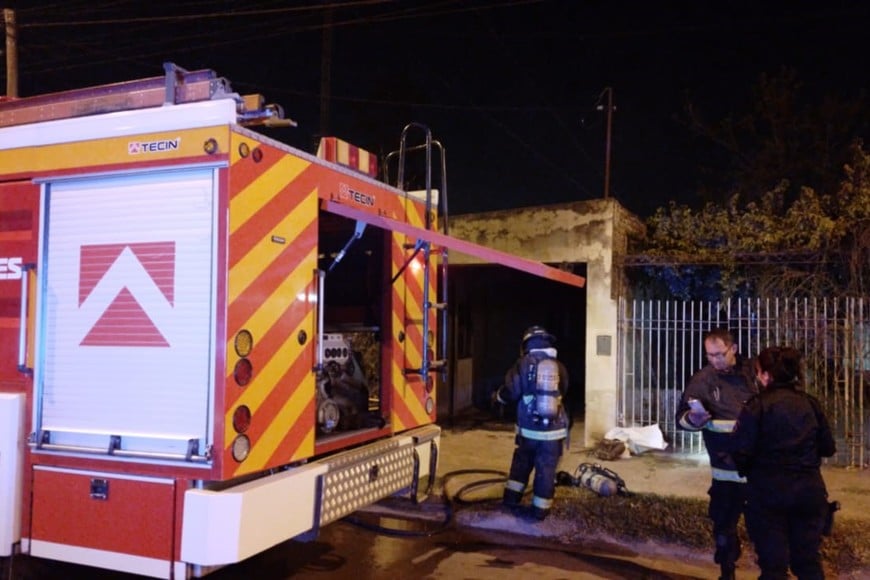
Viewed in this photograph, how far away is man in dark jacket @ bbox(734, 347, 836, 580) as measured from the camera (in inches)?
157

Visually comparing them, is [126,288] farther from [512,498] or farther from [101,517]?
[512,498]

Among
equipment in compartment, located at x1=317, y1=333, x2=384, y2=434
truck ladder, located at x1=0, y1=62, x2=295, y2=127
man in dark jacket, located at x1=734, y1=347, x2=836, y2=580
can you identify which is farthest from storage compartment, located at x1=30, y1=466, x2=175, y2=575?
man in dark jacket, located at x1=734, y1=347, x2=836, y2=580

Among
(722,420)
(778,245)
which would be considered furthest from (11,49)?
(722,420)

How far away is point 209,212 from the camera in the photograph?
360cm

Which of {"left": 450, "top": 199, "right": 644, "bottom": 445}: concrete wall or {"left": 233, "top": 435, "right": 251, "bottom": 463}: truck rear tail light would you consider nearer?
{"left": 233, "top": 435, "right": 251, "bottom": 463}: truck rear tail light

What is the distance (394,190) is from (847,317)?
20.1 ft

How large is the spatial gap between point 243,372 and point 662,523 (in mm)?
4050

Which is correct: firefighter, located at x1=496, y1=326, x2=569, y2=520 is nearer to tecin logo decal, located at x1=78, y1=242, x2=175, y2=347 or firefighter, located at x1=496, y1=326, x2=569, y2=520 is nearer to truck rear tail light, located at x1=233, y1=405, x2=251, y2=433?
truck rear tail light, located at x1=233, y1=405, x2=251, y2=433

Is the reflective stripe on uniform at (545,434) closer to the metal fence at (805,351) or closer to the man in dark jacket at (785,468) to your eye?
the man in dark jacket at (785,468)

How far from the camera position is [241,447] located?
360 centimetres

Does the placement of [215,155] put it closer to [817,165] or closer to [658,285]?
[658,285]

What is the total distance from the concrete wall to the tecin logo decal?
21.9 ft

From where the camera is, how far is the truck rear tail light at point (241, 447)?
3566 mm

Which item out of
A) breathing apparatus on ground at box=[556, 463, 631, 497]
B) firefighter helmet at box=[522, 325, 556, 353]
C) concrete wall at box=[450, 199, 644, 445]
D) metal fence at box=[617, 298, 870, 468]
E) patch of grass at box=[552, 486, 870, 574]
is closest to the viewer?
patch of grass at box=[552, 486, 870, 574]
